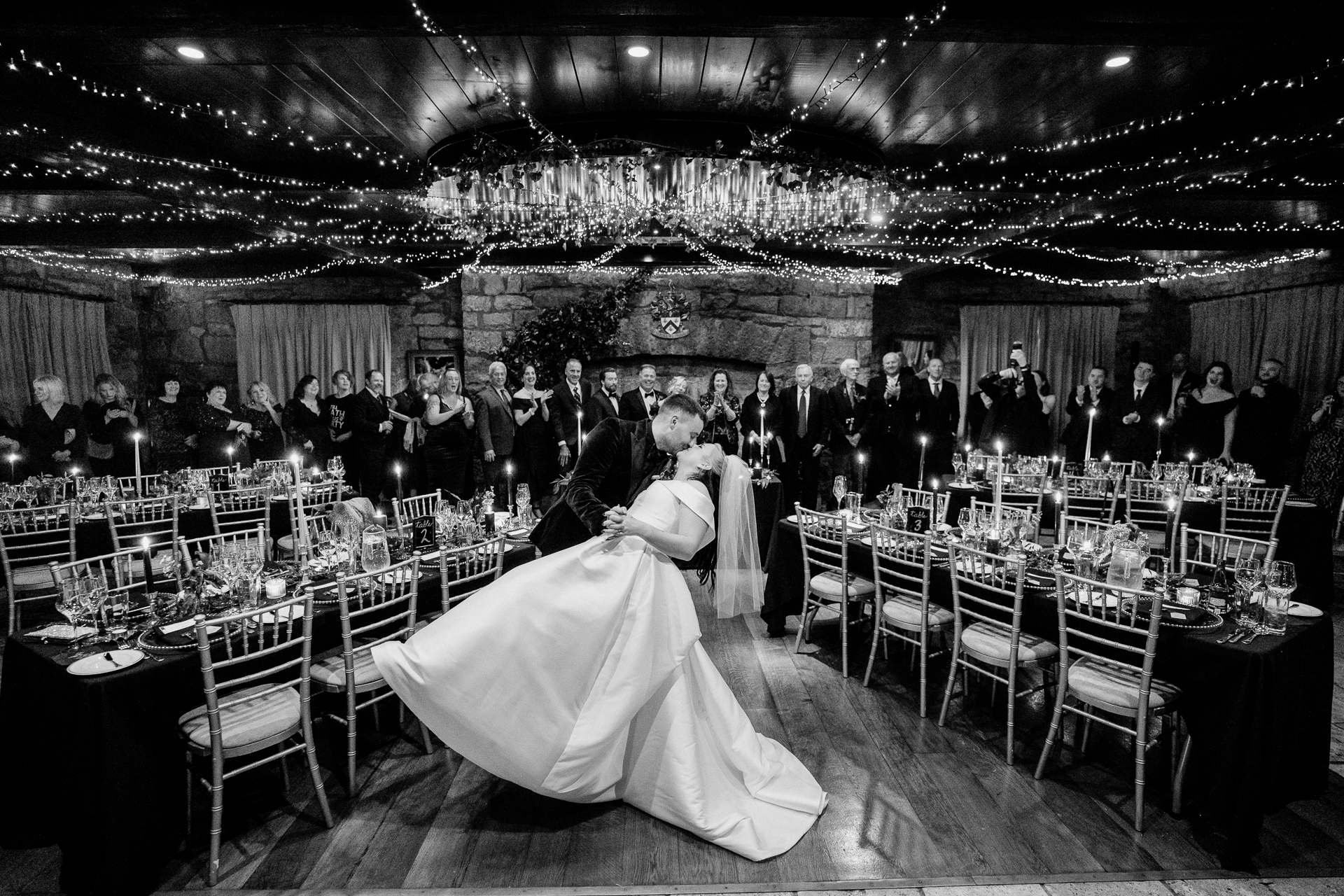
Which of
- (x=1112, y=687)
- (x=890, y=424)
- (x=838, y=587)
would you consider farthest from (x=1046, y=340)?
(x=1112, y=687)

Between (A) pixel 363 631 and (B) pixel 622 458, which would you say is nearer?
(A) pixel 363 631

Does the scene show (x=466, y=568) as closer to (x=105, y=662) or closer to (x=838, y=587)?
(x=105, y=662)

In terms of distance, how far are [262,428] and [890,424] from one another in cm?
626

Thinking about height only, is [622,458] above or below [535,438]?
above

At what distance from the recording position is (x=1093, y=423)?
26.2 feet

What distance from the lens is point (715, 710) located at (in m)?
2.55

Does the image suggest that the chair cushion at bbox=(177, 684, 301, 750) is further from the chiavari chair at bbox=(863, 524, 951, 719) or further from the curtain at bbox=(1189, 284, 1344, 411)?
the curtain at bbox=(1189, 284, 1344, 411)

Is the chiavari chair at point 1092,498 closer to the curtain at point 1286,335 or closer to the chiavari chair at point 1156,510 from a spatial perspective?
the chiavari chair at point 1156,510

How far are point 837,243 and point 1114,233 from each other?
253 cm

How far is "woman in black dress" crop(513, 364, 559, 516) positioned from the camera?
721 cm

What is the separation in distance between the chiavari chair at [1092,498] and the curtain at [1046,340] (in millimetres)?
3907

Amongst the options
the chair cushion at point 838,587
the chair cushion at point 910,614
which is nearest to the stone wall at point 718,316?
the chair cushion at point 838,587

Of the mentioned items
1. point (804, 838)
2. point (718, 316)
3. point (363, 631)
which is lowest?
point (804, 838)

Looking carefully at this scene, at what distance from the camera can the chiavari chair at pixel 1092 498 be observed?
4.84 m
